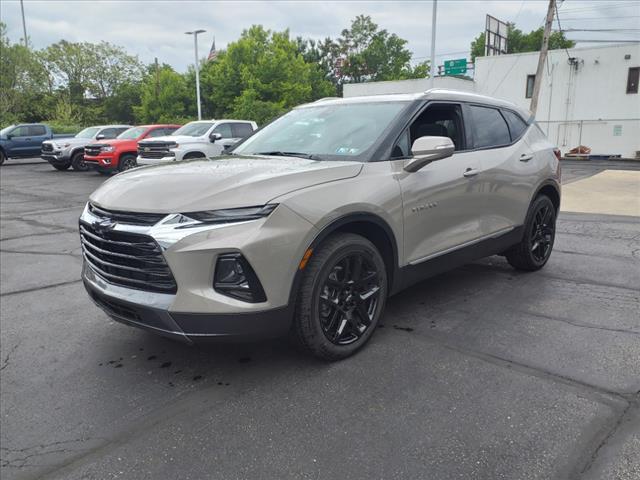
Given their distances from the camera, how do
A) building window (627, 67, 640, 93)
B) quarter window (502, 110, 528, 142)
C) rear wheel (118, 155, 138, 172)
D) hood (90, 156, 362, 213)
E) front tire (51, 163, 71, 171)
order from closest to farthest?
1. hood (90, 156, 362, 213)
2. quarter window (502, 110, 528, 142)
3. rear wheel (118, 155, 138, 172)
4. front tire (51, 163, 71, 171)
5. building window (627, 67, 640, 93)

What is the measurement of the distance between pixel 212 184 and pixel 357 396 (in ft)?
4.81

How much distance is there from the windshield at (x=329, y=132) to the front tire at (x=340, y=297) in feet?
2.33

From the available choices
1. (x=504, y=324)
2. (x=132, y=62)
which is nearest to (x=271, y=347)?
(x=504, y=324)

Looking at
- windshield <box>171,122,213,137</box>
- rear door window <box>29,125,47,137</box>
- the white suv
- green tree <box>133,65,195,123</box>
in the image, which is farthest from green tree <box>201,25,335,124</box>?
the white suv

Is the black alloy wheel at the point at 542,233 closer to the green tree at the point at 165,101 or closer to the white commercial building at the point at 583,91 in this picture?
the white commercial building at the point at 583,91

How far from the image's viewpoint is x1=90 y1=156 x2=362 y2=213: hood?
9.29 feet

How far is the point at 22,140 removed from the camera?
24.1 metres

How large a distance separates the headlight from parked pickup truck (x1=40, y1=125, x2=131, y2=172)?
19.4 meters

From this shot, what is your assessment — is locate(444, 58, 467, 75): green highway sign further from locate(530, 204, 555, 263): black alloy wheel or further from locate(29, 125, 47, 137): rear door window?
locate(530, 204, 555, 263): black alloy wheel

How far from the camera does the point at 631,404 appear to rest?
2.84m

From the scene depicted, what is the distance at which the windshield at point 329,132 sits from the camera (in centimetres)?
375

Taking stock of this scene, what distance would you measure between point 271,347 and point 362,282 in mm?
806

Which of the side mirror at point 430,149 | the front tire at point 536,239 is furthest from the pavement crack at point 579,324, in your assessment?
the side mirror at point 430,149

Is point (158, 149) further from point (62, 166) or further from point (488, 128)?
point (488, 128)
